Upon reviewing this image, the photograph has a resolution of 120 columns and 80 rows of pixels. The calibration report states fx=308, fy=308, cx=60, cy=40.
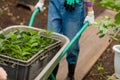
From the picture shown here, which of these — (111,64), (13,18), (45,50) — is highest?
(45,50)

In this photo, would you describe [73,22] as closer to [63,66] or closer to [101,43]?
[63,66]

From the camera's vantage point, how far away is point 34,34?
2789 mm

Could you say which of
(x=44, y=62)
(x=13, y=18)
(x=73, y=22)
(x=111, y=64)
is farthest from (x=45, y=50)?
(x=13, y=18)

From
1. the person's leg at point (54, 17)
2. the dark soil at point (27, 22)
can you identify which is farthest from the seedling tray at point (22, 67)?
the dark soil at point (27, 22)

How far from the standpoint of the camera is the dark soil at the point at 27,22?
443 cm

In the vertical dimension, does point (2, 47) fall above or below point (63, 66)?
above

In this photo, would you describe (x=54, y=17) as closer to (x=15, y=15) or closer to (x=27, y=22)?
(x=27, y=22)

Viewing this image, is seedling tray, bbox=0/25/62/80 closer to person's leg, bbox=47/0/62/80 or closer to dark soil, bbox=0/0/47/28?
person's leg, bbox=47/0/62/80

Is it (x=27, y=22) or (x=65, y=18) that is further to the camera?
(x=27, y=22)

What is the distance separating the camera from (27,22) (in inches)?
228

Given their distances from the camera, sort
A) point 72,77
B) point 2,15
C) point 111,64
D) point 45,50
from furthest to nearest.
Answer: point 2,15, point 111,64, point 72,77, point 45,50

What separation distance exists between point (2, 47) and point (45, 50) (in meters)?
0.35

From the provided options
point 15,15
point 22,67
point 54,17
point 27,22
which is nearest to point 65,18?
point 54,17

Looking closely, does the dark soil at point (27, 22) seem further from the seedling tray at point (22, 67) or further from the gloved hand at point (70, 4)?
the seedling tray at point (22, 67)
